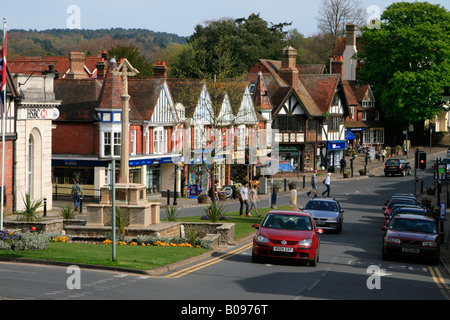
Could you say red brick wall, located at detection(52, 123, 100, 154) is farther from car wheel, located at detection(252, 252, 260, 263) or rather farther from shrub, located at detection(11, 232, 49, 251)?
car wheel, located at detection(252, 252, 260, 263)

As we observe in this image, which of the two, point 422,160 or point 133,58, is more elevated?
point 133,58

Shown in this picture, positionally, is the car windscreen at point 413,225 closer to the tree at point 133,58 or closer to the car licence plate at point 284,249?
the car licence plate at point 284,249

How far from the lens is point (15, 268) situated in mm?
17922

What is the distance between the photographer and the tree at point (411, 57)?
79.0 metres

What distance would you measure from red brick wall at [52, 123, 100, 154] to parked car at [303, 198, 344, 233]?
18.6 meters

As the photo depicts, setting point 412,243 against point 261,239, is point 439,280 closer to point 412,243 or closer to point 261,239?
point 412,243

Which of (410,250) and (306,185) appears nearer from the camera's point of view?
(410,250)

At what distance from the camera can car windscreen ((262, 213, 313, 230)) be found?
2180 centimetres

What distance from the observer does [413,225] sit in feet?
82.5

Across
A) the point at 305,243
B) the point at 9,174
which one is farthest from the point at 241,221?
the point at 305,243

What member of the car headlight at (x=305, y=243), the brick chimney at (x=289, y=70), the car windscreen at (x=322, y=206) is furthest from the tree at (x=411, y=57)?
→ the car headlight at (x=305, y=243)

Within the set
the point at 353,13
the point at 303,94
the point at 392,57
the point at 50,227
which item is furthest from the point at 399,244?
the point at 353,13

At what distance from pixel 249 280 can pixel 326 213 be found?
1435 centimetres
